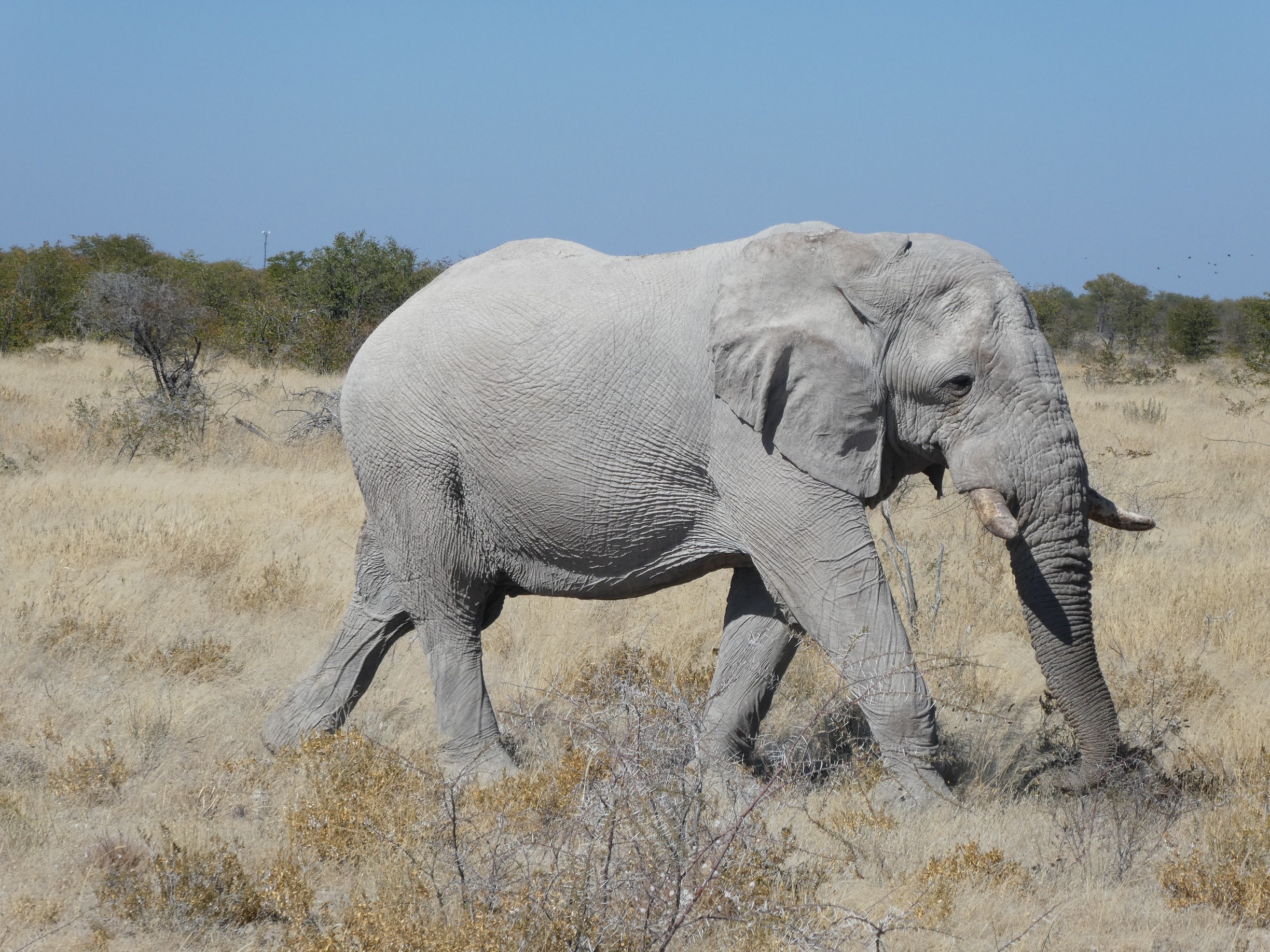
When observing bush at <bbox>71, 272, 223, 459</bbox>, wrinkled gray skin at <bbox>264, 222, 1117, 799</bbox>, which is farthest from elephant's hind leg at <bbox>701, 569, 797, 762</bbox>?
bush at <bbox>71, 272, 223, 459</bbox>

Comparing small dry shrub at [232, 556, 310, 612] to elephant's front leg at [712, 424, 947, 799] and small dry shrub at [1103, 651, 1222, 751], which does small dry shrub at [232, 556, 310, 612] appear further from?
small dry shrub at [1103, 651, 1222, 751]

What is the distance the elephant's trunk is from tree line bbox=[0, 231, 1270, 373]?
40.8ft

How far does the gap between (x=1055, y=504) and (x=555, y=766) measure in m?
2.36

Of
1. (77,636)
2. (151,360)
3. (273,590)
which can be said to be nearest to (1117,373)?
(151,360)

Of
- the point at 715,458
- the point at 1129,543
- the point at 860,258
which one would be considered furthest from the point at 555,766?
the point at 1129,543

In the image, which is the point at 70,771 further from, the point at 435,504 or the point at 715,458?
the point at 715,458

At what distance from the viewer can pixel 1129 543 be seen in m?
9.59

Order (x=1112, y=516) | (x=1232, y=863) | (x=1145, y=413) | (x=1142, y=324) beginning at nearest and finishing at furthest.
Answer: (x=1232, y=863) < (x=1112, y=516) < (x=1145, y=413) < (x=1142, y=324)

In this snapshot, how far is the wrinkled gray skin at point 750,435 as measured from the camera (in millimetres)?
4414

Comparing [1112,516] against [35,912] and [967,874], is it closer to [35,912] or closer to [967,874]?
[967,874]

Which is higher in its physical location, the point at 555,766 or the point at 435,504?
the point at 435,504

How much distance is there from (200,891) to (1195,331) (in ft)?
120

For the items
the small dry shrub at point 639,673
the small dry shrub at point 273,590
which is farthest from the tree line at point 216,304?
the small dry shrub at point 639,673

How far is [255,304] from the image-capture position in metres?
23.8
